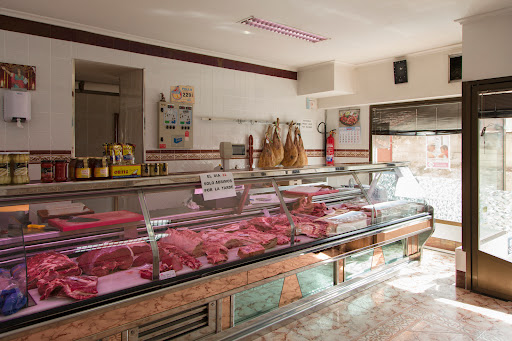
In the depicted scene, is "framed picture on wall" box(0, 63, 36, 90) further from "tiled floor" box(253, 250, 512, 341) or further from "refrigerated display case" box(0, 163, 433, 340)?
"tiled floor" box(253, 250, 512, 341)

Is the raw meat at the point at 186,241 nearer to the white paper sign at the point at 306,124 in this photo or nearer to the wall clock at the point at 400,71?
the wall clock at the point at 400,71

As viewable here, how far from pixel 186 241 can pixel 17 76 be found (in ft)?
9.86

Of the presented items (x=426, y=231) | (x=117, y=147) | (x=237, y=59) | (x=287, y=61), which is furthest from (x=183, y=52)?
(x=426, y=231)

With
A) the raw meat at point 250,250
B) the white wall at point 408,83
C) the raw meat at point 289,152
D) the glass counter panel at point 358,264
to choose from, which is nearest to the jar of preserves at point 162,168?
the raw meat at point 250,250

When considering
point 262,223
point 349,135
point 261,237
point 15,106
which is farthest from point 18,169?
point 349,135

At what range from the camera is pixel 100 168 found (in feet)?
7.68

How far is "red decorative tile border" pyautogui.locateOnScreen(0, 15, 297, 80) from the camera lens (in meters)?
4.18

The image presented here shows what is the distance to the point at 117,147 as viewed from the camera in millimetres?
2559

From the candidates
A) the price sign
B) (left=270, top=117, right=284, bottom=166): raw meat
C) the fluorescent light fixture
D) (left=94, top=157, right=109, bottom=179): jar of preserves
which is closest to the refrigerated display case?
(left=94, top=157, right=109, bottom=179): jar of preserves

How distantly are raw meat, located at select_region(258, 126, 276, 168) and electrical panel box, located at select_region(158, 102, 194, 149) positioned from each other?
1384mm

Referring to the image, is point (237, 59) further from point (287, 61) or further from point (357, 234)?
point (357, 234)

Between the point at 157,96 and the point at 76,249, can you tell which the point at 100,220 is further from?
the point at 157,96

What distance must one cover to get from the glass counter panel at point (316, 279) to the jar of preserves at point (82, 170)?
182cm

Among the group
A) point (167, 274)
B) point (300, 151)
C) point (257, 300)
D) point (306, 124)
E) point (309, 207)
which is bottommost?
point (257, 300)
